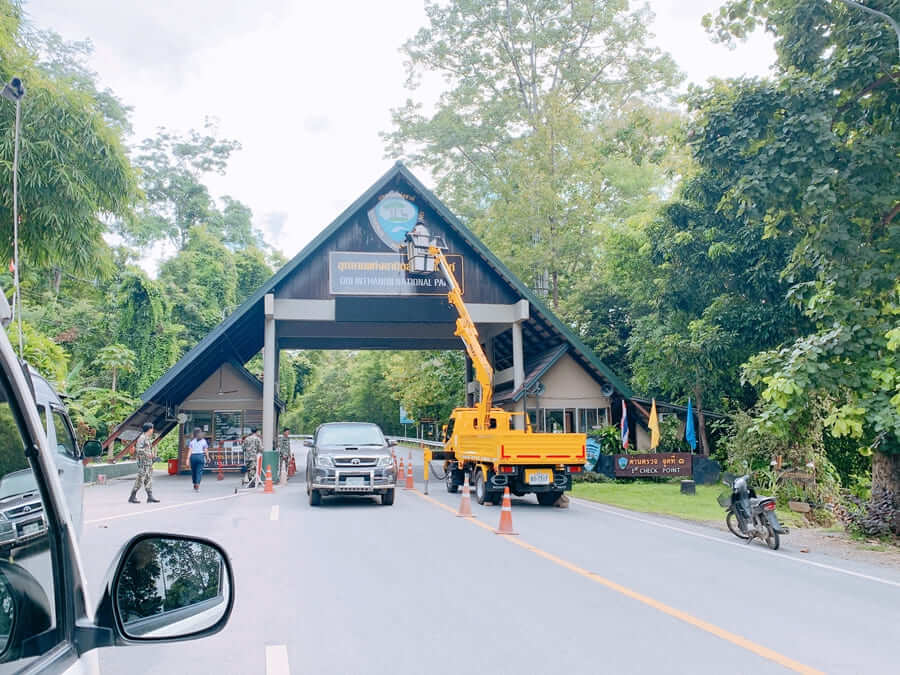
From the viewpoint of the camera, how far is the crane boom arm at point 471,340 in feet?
65.3

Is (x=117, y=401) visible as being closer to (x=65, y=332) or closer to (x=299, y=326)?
(x=65, y=332)

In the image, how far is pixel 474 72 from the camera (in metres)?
40.8

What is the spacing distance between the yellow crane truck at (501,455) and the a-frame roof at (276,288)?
5462 millimetres

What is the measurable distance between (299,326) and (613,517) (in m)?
17.8

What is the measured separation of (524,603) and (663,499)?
42.4 ft

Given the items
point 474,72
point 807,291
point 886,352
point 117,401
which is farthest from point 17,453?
point 474,72

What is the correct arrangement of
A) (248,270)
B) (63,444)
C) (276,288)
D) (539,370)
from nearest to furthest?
(63,444) < (276,288) < (539,370) < (248,270)

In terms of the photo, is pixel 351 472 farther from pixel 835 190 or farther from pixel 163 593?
pixel 163 593

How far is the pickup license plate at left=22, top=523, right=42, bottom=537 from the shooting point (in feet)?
6.18

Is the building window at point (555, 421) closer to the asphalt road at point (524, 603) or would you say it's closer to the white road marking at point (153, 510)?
the white road marking at point (153, 510)

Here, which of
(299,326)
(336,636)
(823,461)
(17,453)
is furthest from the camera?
(299,326)

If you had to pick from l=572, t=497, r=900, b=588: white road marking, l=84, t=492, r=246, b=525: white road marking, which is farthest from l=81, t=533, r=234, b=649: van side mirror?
l=84, t=492, r=246, b=525: white road marking

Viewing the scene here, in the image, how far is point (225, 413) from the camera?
29.7 m

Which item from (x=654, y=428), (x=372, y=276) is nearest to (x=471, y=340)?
(x=372, y=276)
